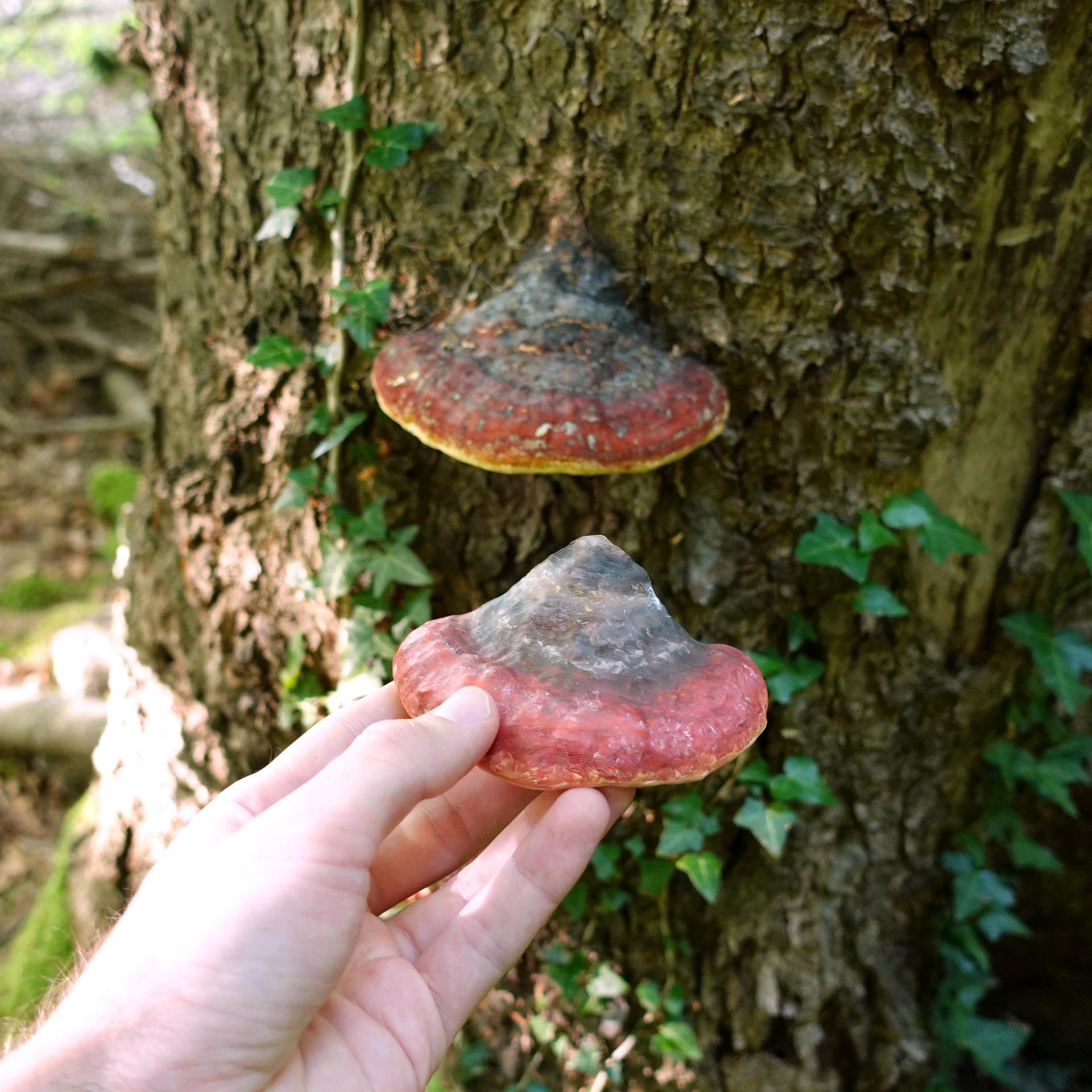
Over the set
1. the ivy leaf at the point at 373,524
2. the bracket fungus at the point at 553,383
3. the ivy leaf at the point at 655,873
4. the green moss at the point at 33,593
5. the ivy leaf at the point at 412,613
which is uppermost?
the bracket fungus at the point at 553,383

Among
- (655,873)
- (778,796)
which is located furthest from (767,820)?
(655,873)

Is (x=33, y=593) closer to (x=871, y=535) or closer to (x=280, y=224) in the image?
(x=280, y=224)

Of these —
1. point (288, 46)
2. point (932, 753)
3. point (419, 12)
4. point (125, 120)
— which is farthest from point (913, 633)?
point (125, 120)

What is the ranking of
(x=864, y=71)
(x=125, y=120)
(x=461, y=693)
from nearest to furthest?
(x=461, y=693), (x=864, y=71), (x=125, y=120)

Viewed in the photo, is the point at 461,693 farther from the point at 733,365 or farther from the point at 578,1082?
the point at 578,1082

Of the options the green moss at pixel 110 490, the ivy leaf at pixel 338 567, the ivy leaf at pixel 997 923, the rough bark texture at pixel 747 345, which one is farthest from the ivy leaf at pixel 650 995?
the green moss at pixel 110 490

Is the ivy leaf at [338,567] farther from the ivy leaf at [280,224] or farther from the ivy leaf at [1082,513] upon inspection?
the ivy leaf at [1082,513]
